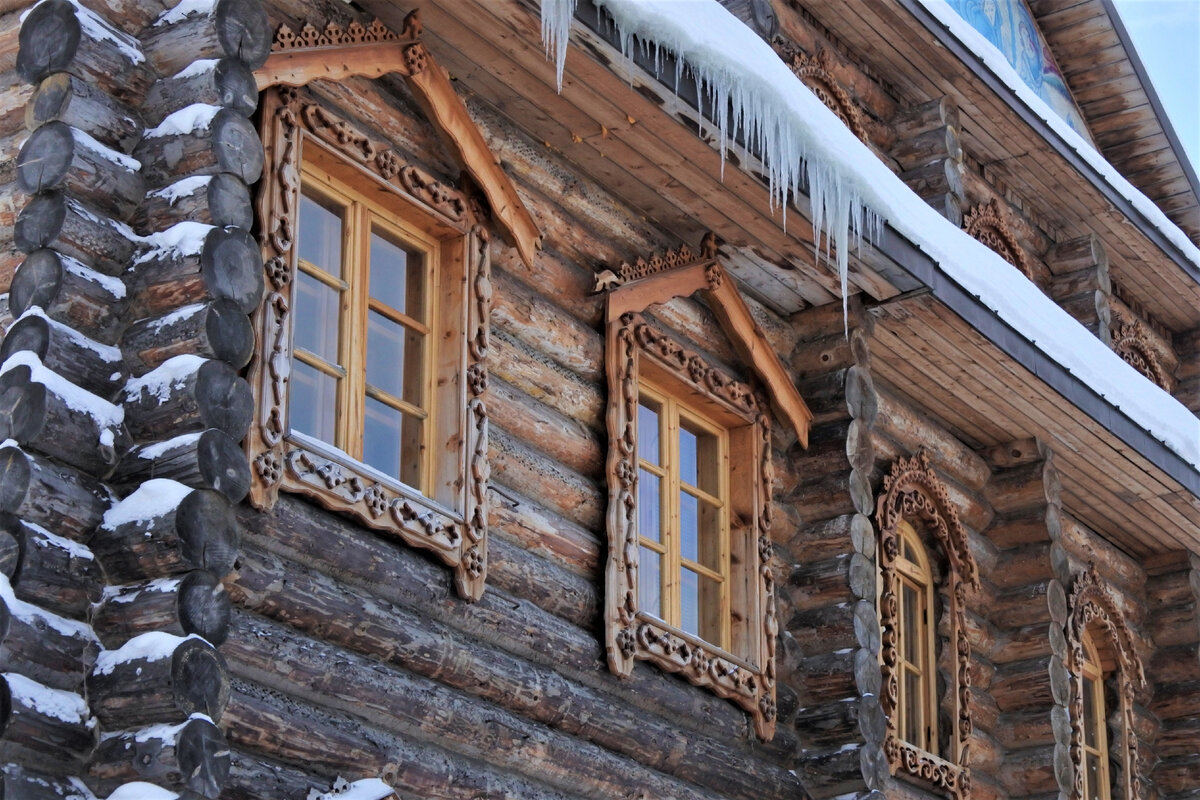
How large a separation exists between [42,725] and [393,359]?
104 inches

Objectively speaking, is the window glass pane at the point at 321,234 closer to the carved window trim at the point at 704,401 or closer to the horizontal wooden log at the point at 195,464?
the horizontal wooden log at the point at 195,464

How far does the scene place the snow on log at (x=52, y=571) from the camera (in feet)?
20.6

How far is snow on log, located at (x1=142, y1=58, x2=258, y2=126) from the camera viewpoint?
7094mm

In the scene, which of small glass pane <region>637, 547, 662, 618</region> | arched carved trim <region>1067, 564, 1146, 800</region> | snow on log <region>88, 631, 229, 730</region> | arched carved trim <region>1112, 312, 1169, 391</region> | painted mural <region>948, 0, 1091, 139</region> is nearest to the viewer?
snow on log <region>88, 631, 229, 730</region>

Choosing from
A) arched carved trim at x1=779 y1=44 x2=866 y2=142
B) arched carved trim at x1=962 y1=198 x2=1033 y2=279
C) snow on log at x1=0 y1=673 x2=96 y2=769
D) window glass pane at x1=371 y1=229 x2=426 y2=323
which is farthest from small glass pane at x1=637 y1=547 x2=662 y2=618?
arched carved trim at x1=962 y1=198 x2=1033 y2=279

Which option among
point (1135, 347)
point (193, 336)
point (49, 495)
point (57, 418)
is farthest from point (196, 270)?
point (1135, 347)

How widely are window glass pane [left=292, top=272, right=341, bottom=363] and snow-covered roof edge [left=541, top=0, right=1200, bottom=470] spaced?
151 centimetres

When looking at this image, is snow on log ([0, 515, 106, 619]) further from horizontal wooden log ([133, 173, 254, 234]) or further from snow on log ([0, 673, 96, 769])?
horizontal wooden log ([133, 173, 254, 234])

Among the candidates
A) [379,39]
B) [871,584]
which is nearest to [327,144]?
[379,39]

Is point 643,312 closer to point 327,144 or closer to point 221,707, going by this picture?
point 327,144

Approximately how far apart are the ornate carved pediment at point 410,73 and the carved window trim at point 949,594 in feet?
10.6

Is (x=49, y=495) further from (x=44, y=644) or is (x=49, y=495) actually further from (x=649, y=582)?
(x=649, y=582)

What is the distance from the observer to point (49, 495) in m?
6.41

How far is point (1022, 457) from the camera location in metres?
12.5
